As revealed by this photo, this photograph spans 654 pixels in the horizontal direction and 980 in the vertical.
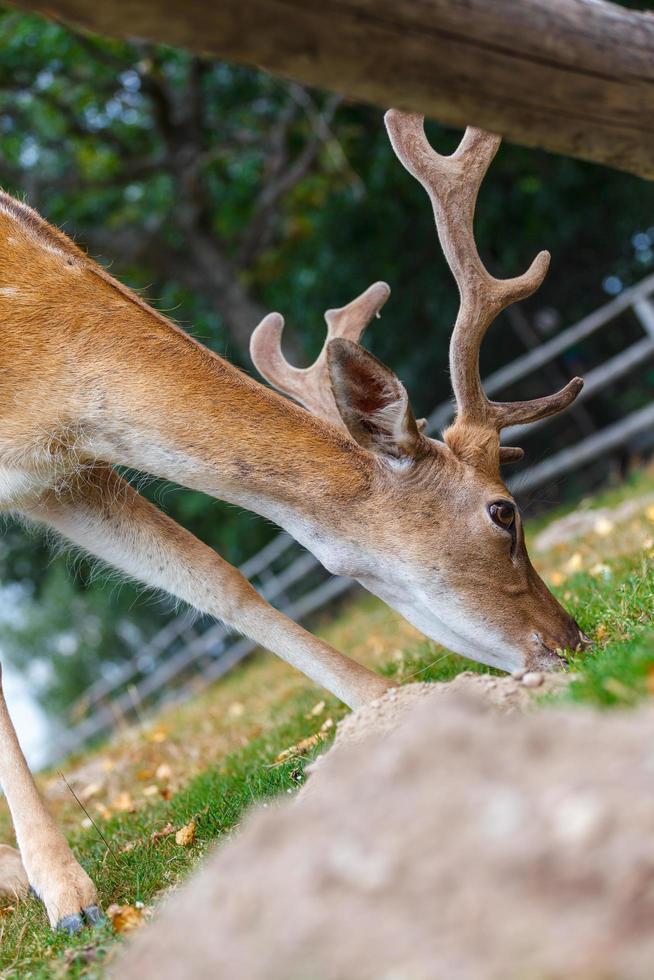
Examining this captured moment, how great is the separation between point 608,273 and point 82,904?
12.6m

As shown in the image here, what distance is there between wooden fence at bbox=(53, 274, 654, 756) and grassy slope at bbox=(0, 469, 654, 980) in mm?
569

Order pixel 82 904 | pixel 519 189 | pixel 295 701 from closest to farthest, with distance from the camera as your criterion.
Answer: pixel 82 904 < pixel 295 701 < pixel 519 189

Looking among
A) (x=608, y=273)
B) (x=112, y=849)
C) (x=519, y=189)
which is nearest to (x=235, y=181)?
(x=519, y=189)

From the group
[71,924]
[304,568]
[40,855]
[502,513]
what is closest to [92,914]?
[71,924]

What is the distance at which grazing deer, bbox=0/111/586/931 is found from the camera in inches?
161

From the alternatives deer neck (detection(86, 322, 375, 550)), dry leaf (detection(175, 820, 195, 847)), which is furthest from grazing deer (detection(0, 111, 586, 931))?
dry leaf (detection(175, 820, 195, 847))

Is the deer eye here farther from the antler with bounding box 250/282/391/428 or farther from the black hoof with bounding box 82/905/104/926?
the black hoof with bounding box 82/905/104/926

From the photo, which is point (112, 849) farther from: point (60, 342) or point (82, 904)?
point (60, 342)

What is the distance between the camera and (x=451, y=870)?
1538mm

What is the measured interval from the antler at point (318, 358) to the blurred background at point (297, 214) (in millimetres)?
7167

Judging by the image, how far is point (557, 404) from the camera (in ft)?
14.5

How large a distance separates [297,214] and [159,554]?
496 inches

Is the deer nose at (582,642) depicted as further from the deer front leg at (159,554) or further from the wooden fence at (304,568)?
the wooden fence at (304,568)

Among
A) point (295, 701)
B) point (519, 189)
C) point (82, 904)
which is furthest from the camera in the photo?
point (519, 189)
